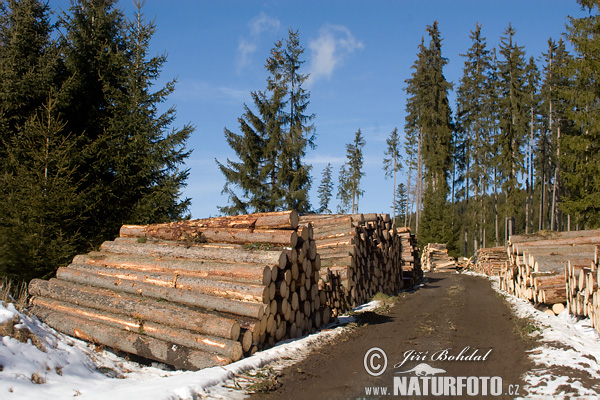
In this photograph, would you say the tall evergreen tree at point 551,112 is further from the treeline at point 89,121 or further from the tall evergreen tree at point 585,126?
the treeline at point 89,121

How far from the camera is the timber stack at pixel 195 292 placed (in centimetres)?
723

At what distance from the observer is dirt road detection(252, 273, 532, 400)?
600 cm

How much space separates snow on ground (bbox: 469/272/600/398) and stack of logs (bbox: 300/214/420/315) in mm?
4743

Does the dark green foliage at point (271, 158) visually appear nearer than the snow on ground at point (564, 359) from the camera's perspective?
No

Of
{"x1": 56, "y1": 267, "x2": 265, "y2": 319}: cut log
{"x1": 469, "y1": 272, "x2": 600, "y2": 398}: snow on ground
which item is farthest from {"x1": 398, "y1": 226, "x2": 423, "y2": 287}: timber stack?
{"x1": 56, "y1": 267, "x2": 265, "y2": 319}: cut log

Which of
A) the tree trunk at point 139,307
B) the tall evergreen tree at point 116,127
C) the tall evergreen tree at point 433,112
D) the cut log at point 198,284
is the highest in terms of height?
the tall evergreen tree at point 433,112

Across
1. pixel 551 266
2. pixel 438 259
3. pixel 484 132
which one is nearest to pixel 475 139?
pixel 484 132

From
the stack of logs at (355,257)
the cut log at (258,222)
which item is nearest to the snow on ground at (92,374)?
the cut log at (258,222)

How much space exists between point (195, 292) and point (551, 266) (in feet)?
31.6

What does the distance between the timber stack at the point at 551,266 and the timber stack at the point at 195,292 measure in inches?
233

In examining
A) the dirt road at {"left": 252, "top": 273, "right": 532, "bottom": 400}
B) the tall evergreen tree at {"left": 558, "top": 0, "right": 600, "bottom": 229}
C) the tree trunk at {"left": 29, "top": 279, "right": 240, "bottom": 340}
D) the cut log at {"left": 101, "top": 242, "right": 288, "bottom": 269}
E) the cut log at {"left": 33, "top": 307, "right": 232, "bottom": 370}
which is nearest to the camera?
the dirt road at {"left": 252, "top": 273, "right": 532, "bottom": 400}

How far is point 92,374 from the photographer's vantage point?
6.20 metres

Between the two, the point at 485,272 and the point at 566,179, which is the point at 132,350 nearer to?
the point at 566,179

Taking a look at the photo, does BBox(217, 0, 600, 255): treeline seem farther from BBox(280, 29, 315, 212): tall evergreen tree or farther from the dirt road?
the dirt road
